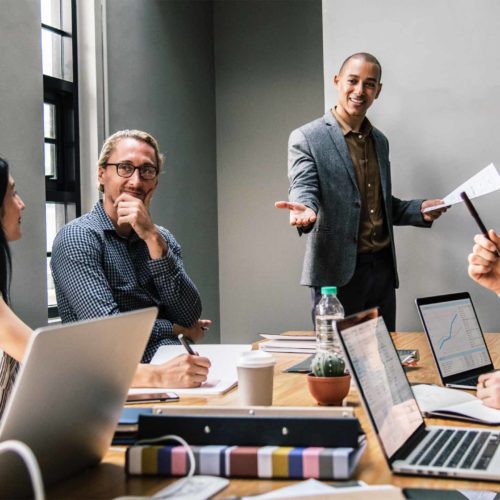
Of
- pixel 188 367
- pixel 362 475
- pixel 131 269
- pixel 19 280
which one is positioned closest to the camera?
pixel 362 475

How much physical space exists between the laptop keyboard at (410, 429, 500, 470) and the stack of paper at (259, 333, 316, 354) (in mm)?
898

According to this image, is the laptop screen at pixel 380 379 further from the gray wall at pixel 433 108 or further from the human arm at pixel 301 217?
the gray wall at pixel 433 108

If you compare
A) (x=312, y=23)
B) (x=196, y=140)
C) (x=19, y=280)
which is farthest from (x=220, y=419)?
(x=312, y=23)

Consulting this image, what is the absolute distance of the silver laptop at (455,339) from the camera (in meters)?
1.56

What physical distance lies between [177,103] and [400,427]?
395 cm

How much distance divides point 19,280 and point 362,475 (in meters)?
2.42

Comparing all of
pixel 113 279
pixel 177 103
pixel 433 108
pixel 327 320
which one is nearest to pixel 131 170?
pixel 113 279

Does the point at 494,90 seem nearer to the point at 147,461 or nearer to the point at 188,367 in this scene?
the point at 188,367

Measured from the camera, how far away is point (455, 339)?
167cm

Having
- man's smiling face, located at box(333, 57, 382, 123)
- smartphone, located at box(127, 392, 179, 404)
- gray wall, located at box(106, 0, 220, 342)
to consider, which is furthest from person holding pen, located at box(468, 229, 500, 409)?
gray wall, located at box(106, 0, 220, 342)

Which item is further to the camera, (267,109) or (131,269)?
(267,109)

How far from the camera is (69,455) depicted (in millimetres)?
940

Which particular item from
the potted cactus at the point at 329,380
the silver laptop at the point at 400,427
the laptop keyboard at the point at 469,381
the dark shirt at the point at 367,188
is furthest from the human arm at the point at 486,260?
the dark shirt at the point at 367,188

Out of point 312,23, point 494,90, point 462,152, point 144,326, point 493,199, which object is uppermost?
point 312,23
